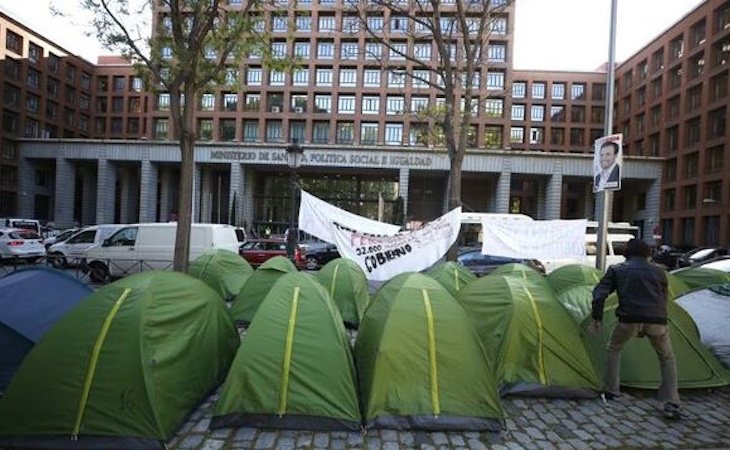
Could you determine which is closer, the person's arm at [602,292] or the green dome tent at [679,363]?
the person's arm at [602,292]

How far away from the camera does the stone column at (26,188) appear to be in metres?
47.7

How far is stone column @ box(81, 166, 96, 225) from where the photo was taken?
5106cm

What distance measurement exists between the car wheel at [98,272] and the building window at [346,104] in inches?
1481

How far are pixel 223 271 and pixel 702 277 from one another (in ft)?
33.7

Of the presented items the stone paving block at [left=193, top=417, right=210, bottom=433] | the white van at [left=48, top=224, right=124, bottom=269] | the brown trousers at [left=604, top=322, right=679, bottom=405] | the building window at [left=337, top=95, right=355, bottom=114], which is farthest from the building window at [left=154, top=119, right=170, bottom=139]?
the brown trousers at [left=604, top=322, right=679, bottom=405]

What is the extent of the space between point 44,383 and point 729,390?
25.2ft

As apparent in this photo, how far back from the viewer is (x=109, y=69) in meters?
67.0

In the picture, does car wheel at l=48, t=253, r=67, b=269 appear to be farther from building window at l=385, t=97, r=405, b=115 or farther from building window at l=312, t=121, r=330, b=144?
building window at l=385, t=97, r=405, b=115

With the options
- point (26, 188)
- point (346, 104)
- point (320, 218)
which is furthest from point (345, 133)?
point (320, 218)

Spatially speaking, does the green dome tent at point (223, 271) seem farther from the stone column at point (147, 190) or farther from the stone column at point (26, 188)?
the stone column at point (26, 188)

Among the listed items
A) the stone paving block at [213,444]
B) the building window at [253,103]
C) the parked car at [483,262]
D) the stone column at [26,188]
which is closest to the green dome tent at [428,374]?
the stone paving block at [213,444]

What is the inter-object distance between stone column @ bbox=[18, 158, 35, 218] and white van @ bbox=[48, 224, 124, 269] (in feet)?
124

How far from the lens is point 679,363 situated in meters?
6.04

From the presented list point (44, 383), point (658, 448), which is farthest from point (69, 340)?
point (658, 448)
